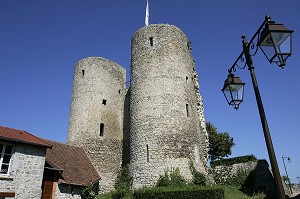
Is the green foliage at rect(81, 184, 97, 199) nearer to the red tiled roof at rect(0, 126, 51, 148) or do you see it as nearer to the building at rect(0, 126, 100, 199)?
the building at rect(0, 126, 100, 199)

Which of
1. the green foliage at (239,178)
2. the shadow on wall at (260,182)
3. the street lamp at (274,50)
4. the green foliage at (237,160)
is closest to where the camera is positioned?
the street lamp at (274,50)

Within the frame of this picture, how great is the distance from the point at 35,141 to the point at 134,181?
24.3 feet

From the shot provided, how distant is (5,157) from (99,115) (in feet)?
34.0

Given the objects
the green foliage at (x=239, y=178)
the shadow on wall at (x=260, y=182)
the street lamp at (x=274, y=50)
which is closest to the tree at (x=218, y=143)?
the green foliage at (x=239, y=178)

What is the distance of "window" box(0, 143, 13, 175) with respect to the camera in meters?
12.5

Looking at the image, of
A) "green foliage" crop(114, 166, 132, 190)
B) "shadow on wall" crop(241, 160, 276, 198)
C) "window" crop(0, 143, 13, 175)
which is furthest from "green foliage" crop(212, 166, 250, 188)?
"window" crop(0, 143, 13, 175)

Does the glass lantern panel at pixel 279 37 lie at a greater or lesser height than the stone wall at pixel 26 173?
greater

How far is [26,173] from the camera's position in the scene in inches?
527

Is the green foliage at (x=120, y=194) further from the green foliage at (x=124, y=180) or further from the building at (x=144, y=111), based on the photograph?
the building at (x=144, y=111)

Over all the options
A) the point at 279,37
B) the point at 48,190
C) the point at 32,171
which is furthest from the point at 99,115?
the point at 279,37

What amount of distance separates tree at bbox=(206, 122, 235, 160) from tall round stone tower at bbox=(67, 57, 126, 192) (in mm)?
14209

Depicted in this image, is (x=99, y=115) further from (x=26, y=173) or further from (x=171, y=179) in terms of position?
(x=26, y=173)

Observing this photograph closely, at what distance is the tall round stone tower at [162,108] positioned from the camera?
1788 cm

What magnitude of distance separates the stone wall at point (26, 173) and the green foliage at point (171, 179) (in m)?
6.96
